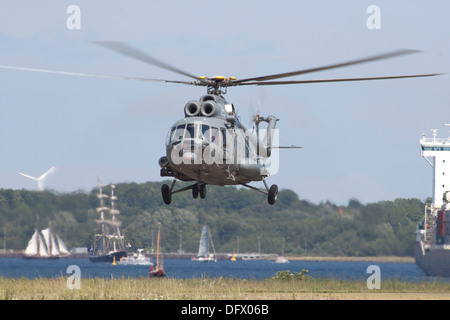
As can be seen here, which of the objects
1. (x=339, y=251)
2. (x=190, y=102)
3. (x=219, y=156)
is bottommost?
(x=339, y=251)

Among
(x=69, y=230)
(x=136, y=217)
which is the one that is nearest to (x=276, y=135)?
(x=69, y=230)

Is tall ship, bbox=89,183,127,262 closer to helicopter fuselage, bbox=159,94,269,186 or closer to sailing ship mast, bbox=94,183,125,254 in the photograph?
sailing ship mast, bbox=94,183,125,254

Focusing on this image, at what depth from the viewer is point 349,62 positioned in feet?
78.2

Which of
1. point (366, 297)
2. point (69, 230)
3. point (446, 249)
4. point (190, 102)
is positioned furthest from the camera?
point (446, 249)

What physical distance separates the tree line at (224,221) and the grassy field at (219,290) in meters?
9.65

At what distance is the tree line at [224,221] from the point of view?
4953 cm

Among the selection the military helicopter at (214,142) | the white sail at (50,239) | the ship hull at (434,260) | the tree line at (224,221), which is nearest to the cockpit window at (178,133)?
the military helicopter at (214,142)

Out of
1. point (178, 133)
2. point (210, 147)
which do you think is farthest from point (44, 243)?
point (210, 147)

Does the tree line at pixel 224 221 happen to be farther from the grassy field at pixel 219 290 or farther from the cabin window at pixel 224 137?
the cabin window at pixel 224 137

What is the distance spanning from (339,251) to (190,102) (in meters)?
62.9

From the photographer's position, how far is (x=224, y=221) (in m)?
99.9

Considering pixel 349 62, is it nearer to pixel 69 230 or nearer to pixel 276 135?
pixel 276 135
